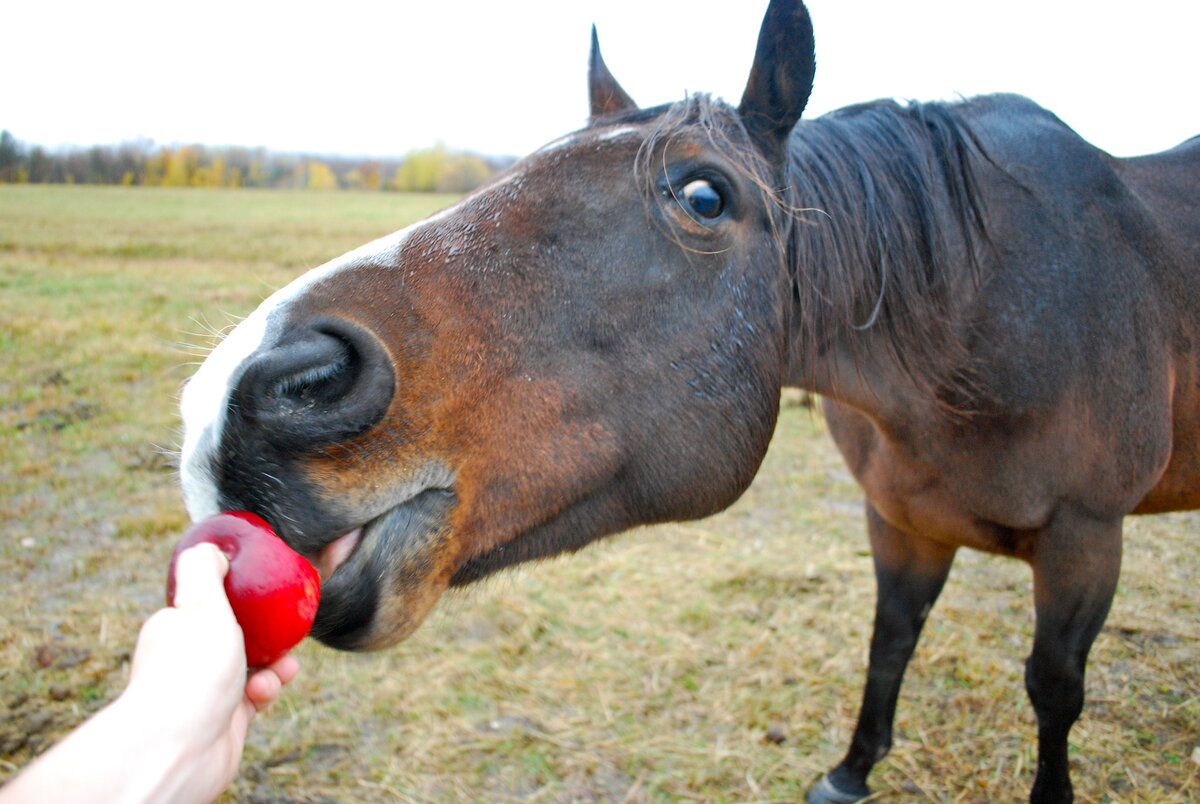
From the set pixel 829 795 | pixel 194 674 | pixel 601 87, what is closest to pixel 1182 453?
pixel 829 795

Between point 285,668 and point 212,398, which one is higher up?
point 212,398

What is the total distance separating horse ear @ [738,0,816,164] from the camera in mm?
1806

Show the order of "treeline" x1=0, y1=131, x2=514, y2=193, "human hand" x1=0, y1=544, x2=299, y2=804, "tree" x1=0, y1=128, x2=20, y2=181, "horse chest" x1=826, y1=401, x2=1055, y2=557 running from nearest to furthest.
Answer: "human hand" x1=0, y1=544, x2=299, y2=804 → "horse chest" x1=826, y1=401, x2=1055, y2=557 → "tree" x1=0, y1=128, x2=20, y2=181 → "treeline" x1=0, y1=131, x2=514, y2=193

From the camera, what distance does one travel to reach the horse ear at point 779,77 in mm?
1806

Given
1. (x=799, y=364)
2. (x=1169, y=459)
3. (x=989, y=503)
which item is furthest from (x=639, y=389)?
(x=1169, y=459)

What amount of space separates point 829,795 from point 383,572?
7.83ft

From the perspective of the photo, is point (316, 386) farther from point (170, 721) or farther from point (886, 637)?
point (886, 637)

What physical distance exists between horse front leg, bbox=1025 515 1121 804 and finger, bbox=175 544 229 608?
2393mm

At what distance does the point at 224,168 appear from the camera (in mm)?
11570

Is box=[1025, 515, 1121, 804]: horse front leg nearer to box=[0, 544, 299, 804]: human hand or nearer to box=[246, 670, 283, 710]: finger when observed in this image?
box=[246, 670, 283, 710]: finger

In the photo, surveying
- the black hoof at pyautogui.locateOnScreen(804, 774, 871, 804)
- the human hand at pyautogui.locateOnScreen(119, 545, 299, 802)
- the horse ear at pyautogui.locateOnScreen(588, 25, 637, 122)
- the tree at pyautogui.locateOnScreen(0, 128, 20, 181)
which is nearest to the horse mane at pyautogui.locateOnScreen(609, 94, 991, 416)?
the horse ear at pyautogui.locateOnScreen(588, 25, 637, 122)

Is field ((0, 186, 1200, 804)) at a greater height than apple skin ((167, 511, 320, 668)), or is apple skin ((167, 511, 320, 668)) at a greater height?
apple skin ((167, 511, 320, 668))

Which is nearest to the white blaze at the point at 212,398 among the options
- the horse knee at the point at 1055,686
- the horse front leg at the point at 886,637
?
the horse front leg at the point at 886,637

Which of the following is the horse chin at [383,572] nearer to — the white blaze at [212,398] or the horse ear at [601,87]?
the white blaze at [212,398]
